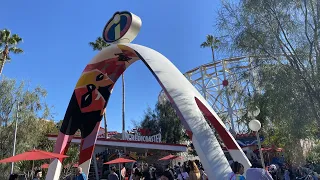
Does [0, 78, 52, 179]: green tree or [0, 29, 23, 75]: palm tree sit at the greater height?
[0, 29, 23, 75]: palm tree

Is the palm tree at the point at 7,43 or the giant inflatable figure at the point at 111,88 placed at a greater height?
the palm tree at the point at 7,43

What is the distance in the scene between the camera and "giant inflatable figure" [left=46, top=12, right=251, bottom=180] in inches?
345

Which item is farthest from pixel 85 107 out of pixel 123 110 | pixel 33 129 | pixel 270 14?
pixel 123 110

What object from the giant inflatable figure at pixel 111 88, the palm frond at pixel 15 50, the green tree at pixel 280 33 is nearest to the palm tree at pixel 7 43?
the palm frond at pixel 15 50

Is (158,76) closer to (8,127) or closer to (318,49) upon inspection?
(318,49)

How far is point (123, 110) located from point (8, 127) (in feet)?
38.3

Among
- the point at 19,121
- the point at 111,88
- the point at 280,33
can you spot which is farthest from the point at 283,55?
the point at 19,121

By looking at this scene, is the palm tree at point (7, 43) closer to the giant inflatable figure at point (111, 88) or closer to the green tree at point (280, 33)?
the giant inflatable figure at point (111, 88)

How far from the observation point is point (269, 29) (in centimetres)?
957

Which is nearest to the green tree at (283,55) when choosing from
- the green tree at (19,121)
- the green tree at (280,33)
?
the green tree at (280,33)

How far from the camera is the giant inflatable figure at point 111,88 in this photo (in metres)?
8.77

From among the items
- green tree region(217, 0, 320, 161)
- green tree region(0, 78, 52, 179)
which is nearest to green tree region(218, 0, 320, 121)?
green tree region(217, 0, 320, 161)

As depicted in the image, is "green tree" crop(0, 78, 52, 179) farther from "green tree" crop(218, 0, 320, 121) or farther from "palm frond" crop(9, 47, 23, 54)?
"green tree" crop(218, 0, 320, 121)

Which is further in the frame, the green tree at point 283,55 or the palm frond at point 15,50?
the palm frond at point 15,50
